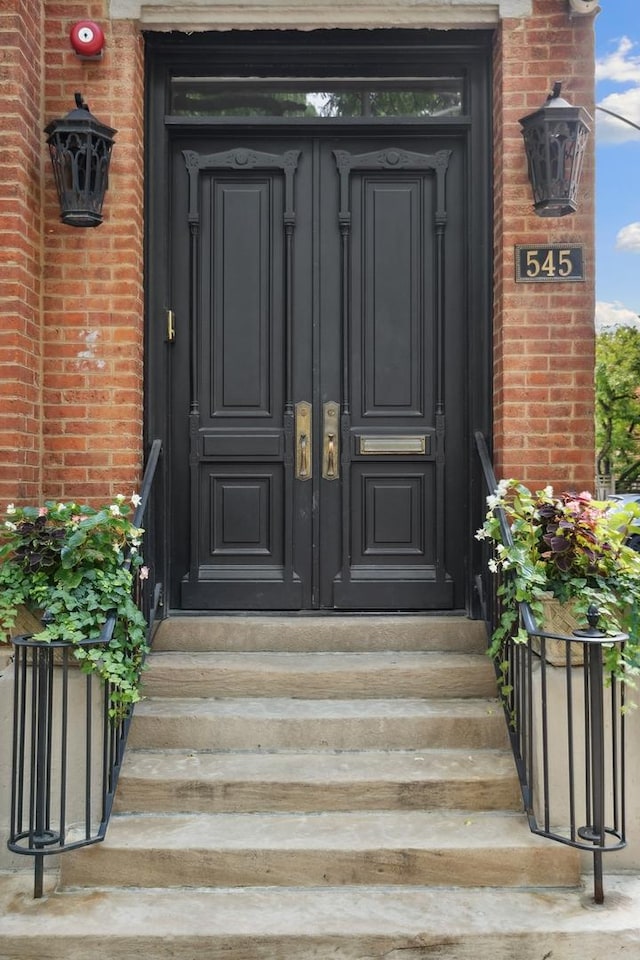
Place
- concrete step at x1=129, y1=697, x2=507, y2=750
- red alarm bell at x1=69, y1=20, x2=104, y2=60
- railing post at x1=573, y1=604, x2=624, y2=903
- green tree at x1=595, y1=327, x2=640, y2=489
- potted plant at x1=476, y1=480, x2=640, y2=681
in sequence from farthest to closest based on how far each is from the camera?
green tree at x1=595, y1=327, x2=640, y2=489
red alarm bell at x1=69, y1=20, x2=104, y2=60
concrete step at x1=129, y1=697, x2=507, y2=750
potted plant at x1=476, y1=480, x2=640, y2=681
railing post at x1=573, y1=604, x2=624, y2=903

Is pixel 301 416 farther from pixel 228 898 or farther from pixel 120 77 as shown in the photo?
pixel 228 898

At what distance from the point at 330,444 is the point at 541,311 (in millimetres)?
1269

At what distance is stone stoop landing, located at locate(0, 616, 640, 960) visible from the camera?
9.75 feet

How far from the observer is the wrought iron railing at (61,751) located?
3.22 meters

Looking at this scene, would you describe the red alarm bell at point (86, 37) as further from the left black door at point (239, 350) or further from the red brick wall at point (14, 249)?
the left black door at point (239, 350)

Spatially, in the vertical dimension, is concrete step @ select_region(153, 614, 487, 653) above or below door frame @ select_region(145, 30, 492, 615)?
below

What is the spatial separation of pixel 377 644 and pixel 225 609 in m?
0.83

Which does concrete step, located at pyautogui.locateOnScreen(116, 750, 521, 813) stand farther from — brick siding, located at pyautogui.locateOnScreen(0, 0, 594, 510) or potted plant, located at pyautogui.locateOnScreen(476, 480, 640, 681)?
brick siding, located at pyautogui.locateOnScreen(0, 0, 594, 510)

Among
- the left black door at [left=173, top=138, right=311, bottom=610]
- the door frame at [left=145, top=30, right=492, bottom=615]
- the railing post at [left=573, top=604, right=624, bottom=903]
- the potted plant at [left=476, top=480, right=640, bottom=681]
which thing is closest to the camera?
the railing post at [left=573, top=604, right=624, bottom=903]

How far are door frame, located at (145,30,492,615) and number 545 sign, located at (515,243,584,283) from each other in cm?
28

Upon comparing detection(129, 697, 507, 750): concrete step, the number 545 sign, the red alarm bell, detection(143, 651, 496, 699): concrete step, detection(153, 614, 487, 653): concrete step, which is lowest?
detection(129, 697, 507, 750): concrete step

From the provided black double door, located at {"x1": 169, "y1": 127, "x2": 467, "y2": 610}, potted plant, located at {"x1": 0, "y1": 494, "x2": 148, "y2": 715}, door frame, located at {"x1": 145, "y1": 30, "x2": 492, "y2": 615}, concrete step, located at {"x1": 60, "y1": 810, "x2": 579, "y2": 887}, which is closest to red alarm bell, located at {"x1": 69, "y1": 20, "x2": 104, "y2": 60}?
door frame, located at {"x1": 145, "y1": 30, "x2": 492, "y2": 615}

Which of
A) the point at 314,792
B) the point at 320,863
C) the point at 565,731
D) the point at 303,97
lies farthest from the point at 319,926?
the point at 303,97

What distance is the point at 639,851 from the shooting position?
3.57m
